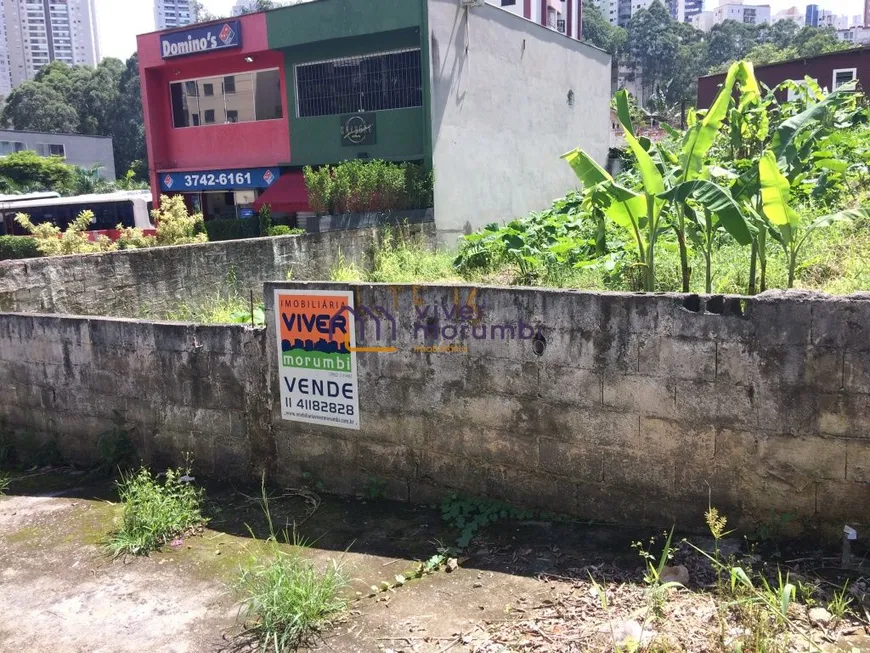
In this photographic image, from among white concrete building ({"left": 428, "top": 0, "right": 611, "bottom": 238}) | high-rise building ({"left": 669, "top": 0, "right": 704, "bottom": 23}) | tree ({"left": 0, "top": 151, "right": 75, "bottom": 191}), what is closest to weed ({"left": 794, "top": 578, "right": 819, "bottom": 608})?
white concrete building ({"left": 428, "top": 0, "right": 611, "bottom": 238})

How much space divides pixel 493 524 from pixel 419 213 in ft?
32.8

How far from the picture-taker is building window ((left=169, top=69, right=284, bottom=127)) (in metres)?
19.3

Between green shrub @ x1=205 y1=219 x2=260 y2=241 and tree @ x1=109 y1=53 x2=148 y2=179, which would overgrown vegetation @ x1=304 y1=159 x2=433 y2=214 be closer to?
green shrub @ x1=205 y1=219 x2=260 y2=241

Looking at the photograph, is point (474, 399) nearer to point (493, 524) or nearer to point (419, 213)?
point (493, 524)

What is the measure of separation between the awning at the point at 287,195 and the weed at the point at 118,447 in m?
12.4

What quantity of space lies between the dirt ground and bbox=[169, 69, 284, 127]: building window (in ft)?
52.0

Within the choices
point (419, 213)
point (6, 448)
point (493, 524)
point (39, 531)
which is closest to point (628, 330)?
point (493, 524)

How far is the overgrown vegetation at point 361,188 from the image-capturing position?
13.4m

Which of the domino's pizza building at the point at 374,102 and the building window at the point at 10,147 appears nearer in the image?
the domino's pizza building at the point at 374,102

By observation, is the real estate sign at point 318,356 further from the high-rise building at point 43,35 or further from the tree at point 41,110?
the high-rise building at point 43,35

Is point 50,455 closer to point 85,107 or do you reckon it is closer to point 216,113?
point 216,113

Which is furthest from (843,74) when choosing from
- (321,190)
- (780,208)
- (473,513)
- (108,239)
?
(473,513)

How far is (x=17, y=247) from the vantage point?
62.1ft

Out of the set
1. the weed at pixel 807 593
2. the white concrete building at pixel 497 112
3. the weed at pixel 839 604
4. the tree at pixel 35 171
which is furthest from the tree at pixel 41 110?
the weed at pixel 839 604
